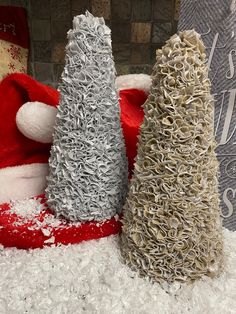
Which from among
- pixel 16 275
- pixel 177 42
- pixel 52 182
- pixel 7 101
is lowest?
pixel 16 275

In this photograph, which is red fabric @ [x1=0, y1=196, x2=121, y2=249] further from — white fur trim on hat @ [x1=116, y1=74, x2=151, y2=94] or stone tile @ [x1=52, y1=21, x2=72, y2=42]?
stone tile @ [x1=52, y1=21, x2=72, y2=42]

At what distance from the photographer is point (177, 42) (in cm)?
45

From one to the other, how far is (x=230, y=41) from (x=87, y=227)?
364 millimetres

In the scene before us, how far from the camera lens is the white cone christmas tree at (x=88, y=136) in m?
0.52

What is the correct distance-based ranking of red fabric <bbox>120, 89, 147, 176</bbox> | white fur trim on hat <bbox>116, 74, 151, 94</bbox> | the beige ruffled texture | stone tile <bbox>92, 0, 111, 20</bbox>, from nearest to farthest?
the beige ruffled texture, red fabric <bbox>120, 89, 147, 176</bbox>, white fur trim on hat <bbox>116, 74, 151, 94</bbox>, stone tile <bbox>92, 0, 111, 20</bbox>

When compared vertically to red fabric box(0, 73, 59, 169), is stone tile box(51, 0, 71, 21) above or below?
above

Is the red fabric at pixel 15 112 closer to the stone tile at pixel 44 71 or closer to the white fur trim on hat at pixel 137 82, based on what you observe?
the white fur trim on hat at pixel 137 82

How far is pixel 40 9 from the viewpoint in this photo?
1027mm

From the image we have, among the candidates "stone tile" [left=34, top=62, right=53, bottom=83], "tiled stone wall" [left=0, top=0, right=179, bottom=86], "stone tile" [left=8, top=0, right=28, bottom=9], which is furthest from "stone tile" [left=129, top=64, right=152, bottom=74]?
"stone tile" [left=8, top=0, right=28, bottom=9]

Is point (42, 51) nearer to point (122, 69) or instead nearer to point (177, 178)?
point (122, 69)

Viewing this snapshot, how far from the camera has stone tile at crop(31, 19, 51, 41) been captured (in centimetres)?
104

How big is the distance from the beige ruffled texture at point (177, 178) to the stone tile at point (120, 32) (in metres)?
0.61

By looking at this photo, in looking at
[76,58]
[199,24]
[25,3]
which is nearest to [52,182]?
[76,58]

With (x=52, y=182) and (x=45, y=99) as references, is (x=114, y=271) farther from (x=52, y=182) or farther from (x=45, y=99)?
(x=45, y=99)
